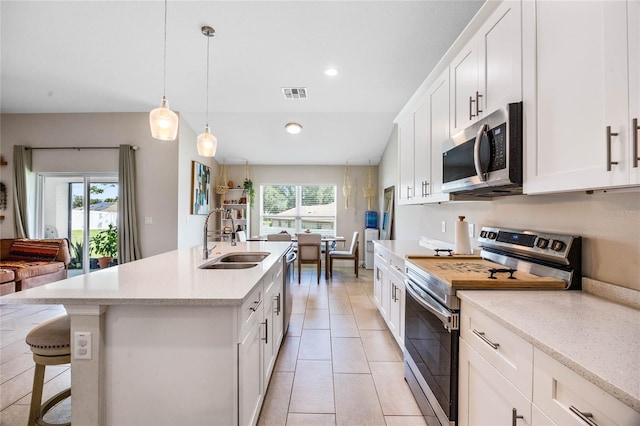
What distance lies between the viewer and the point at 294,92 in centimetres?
422

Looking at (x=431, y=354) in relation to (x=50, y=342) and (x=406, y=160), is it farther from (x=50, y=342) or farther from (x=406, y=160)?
(x=406, y=160)

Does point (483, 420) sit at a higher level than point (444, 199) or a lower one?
lower

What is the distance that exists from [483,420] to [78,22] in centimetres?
456

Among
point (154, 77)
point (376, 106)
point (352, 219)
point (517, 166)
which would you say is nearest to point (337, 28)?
point (376, 106)

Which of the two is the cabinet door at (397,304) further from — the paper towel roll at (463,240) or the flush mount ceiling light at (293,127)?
the flush mount ceiling light at (293,127)

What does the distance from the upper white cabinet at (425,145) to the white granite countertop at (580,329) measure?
1.15m

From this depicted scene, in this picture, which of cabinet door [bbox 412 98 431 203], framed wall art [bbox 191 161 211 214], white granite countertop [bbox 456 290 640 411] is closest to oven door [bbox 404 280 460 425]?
white granite countertop [bbox 456 290 640 411]

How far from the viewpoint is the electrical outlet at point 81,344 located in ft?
4.31

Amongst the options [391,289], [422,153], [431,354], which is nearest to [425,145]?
[422,153]

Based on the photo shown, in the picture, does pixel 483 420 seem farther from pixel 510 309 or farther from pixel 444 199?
pixel 444 199

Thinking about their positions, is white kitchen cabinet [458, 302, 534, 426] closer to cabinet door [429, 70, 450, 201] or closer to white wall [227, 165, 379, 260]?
cabinet door [429, 70, 450, 201]

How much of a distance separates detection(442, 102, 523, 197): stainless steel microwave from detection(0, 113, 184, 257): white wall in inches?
175

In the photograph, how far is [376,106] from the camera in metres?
4.58

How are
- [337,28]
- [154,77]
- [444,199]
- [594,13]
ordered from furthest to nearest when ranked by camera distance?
[154,77]
[337,28]
[444,199]
[594,13]
